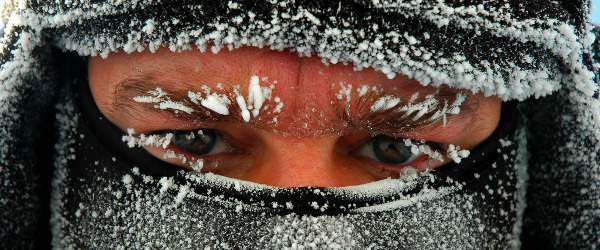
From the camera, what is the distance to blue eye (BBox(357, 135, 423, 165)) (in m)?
1.60

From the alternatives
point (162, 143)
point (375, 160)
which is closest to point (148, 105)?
point (162, 143)

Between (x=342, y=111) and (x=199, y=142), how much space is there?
0.45m

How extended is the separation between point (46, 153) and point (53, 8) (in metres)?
0.61

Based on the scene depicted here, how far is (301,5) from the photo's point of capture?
1.24 meters

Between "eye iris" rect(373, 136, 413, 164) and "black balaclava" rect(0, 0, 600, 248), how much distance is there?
0.35ft

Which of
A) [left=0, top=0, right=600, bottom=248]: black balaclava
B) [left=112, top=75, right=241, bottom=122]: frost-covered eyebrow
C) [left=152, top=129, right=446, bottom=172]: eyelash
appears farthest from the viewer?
[left=152, top=129, right=446, bottom=172]: eyelash

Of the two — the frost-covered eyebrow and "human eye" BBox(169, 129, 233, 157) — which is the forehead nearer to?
the frost-covered eyebrow

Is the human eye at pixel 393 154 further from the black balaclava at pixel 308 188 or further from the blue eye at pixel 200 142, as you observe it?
the blue eye at pixel 200 142

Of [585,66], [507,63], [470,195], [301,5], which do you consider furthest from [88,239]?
[585,66]

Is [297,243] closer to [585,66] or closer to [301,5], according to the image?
[301,5]

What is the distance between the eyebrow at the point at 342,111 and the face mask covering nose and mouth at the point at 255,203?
14 cm

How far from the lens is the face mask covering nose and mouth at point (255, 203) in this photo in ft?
4.40

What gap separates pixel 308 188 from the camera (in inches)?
53.5

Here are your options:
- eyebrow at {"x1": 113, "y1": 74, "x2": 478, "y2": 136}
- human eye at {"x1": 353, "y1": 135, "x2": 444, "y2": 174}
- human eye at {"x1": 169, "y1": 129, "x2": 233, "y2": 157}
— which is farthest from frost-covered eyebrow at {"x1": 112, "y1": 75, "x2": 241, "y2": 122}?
human eye at {"x1": 353, "y1": 135, "x2": 444, "y2": 174}
